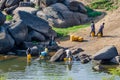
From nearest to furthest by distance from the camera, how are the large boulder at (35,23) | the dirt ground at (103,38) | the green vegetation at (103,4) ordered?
the dirt ground at (103,38)
the large boulder at (35,23)
the green vegetation at (103,4)

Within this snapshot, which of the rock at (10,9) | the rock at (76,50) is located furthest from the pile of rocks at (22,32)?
the rock at (10,9)

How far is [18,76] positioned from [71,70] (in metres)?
4.33

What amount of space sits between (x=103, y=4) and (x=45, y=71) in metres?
22.9

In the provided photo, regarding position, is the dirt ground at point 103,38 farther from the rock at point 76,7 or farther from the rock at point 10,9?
the rock at point 10,9

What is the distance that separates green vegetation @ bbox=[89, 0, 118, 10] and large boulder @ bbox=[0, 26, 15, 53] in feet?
53.7

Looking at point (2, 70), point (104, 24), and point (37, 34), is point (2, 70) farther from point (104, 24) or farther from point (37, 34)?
point (104, 24)

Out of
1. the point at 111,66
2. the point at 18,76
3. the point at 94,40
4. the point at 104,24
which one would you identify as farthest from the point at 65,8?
the point at 18,76

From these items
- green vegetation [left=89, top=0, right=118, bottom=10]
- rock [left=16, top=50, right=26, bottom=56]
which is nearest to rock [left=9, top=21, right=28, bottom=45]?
rock [left=16, top=50, right=26, bottom=56]

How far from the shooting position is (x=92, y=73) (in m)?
33.4

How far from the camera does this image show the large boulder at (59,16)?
50.5m

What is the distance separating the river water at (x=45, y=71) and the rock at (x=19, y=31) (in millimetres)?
3441

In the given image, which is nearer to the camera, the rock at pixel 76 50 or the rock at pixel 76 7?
the rock at pixel 76 50

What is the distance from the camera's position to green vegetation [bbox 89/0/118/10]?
54444 millimetres

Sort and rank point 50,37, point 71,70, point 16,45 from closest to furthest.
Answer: point 71,70
point 16,45
point 50,37
